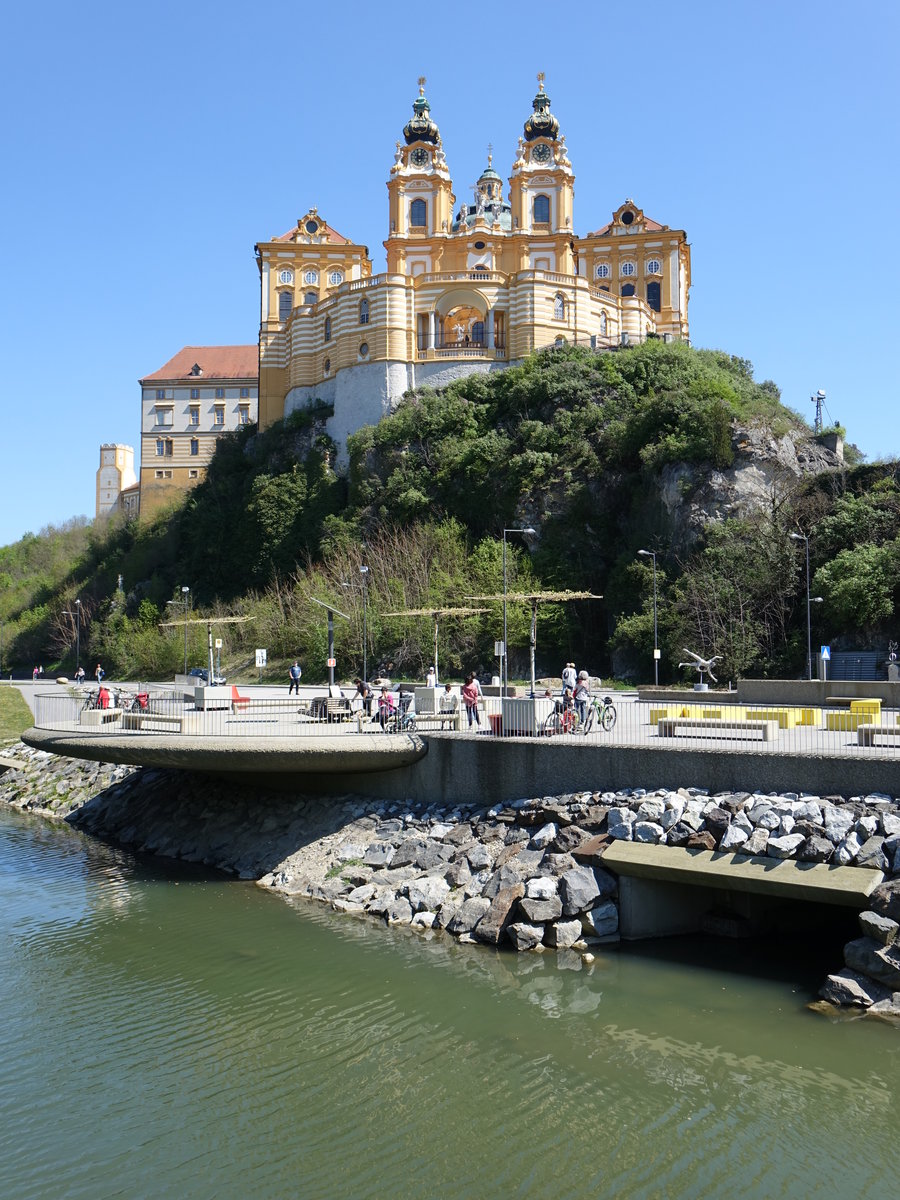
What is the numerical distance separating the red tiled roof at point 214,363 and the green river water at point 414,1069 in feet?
283

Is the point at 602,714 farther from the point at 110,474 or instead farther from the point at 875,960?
the point at 110,474

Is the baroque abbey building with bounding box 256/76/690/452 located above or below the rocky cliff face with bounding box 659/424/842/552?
above

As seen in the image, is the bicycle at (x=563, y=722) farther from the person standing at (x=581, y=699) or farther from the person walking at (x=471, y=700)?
the person walking at (x=471, y=700)

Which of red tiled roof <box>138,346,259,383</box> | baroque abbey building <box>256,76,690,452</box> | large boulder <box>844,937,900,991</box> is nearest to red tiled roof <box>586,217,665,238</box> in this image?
baroque abbey building <box>256,76,690,452</box>

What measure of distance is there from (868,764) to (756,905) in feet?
10.3

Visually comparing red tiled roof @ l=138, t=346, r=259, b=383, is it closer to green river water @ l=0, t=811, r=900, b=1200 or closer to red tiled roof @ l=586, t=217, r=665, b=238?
red tiled roof @ l=586, t=217, r=665, b=238

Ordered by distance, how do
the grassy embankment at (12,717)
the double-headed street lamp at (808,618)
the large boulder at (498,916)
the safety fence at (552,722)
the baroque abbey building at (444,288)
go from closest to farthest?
the large boulder at (498,916)
the safety fence at (552,722)
the double-headed street lamp at (808,618)
the grassy embankment at (12,717)
the baroque abbey building at (444,288)

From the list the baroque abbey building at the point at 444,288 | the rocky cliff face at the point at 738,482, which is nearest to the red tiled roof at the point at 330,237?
the baroque abbey building at the point at 444,288

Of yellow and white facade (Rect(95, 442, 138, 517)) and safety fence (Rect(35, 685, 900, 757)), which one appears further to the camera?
yellow and white facade (Rect(95, 442, 138, 517))

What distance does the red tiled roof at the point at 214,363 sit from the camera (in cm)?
10006

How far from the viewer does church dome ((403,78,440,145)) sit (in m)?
72.3

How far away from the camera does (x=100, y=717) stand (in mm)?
26062

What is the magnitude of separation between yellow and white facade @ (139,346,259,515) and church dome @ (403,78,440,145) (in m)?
29.3

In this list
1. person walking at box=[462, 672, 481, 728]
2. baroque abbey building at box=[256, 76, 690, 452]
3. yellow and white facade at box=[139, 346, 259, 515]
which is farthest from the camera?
yellow and white facade at box=[139, 346, 259, 515]
